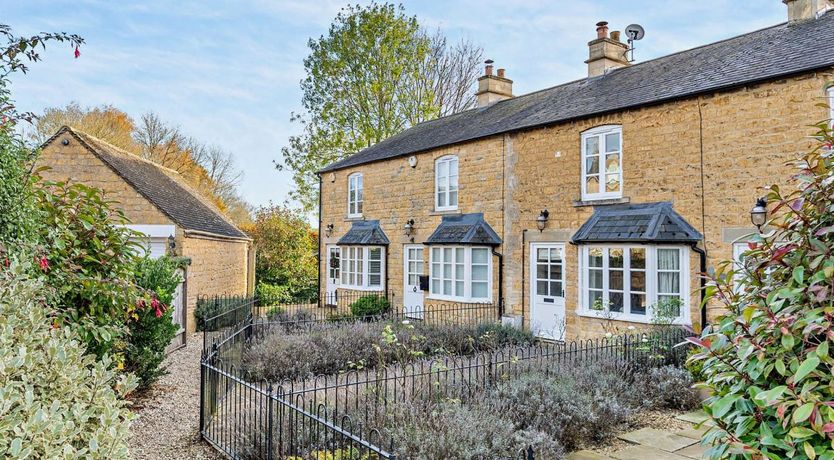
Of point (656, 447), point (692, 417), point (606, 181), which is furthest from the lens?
point (606, 181)

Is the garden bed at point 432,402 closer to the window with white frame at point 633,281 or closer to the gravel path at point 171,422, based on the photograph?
the gravel path at point 171,422

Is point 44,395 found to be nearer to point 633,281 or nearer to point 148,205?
point 633,281

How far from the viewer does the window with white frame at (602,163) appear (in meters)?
13.0

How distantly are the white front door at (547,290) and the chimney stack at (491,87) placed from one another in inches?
315

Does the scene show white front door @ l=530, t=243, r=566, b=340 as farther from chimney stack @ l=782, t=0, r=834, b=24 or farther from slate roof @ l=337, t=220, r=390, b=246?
chimney stack @ l=782, t=0, r=834, b=24

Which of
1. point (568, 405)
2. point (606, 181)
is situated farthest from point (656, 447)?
point (606, 181)

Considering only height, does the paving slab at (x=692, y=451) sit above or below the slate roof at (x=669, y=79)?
below

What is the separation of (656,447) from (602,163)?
834 cm

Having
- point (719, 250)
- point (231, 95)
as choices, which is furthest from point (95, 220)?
point (231, 95)

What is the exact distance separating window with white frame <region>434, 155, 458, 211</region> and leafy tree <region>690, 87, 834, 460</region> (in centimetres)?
1424

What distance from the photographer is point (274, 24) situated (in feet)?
43.5

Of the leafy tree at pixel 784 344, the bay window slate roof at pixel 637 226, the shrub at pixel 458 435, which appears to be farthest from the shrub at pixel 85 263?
the bay window slate roof at pixel 637 226

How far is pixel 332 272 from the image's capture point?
22.2m

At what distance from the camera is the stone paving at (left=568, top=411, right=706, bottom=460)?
5848mm
